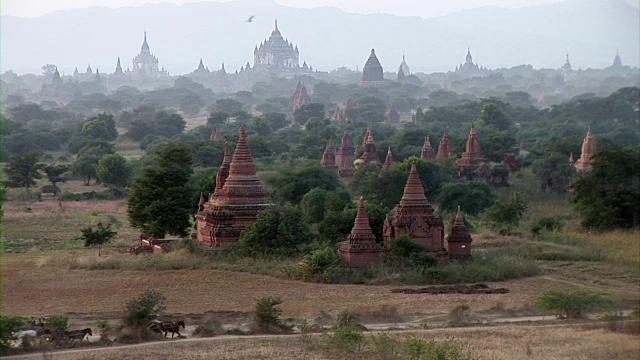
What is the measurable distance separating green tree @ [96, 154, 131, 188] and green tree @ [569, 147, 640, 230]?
1097 inches

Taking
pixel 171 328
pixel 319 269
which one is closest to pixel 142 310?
pixel 171 328

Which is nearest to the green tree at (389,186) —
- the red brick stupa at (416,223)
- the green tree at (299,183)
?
the green tree at (299,183)

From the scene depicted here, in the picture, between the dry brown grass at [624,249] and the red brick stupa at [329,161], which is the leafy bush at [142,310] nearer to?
the dry brown grass at [624,249]

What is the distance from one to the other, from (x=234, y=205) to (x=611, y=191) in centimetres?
1129

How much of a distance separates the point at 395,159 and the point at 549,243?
3043 cm

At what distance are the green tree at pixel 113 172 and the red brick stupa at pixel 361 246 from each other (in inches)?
1138

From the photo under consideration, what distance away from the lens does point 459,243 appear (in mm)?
29703

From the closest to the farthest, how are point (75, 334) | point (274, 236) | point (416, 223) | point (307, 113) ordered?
1. point (75, 334)
2. point (416, 223)
3. point (274, 236)
4. point (307, 113)

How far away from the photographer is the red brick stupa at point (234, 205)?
1259 inches

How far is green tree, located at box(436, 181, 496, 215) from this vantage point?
42875 millimetres

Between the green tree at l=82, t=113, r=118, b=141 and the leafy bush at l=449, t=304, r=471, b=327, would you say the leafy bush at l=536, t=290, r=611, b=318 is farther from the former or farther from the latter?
the green tree at l=82, t=113, r=118, b=141

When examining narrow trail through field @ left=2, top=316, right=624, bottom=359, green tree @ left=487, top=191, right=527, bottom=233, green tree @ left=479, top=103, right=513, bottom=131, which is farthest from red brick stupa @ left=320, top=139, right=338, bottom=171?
narrow trail through field @ left=2, top=316, right=624, bottom=359

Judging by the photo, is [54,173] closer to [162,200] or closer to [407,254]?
[162,200]

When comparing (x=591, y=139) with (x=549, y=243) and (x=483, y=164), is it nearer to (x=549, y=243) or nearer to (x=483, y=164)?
(x=483, y=164)
